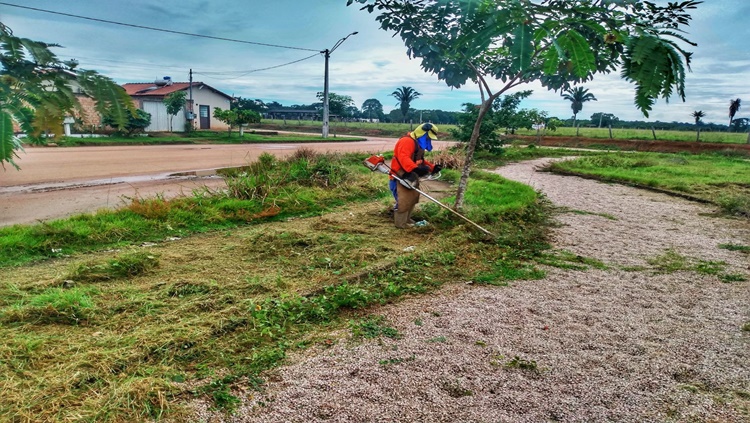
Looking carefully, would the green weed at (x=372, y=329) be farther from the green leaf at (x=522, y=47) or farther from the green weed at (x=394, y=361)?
the green leaf at (x=522, y=47)

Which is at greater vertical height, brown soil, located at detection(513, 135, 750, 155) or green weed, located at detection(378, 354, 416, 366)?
brown soil, located at detection(513, 135, 750, 155)

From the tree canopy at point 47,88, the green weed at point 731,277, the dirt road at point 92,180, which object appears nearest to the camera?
the tree canopy at point 47,88

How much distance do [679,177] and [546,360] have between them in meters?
14.5

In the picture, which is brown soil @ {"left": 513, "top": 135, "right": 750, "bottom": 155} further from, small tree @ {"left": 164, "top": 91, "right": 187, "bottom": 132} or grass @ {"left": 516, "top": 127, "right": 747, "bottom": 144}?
small tree @ {"left": 164, "top": 91, "right": 187, "bottom": 132}

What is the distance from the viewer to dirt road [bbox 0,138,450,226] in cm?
765

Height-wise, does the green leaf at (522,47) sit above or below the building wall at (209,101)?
below

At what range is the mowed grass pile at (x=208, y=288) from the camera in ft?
8.84

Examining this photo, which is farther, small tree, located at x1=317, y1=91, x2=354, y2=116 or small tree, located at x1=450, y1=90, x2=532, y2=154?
small tree, located at x1=317, y1=91, x2=354, y2=116

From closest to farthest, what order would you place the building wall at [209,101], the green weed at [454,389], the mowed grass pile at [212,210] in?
the green weed at [454,389] → the mowed grass pile at [212,210] → the building wall at [209,101]

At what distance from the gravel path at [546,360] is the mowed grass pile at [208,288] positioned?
339 mm

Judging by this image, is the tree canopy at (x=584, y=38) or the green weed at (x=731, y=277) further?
the green weed at (x=731, y=277)

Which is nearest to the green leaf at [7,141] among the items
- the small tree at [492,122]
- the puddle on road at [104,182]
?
→ the puddle on road at [104,182]

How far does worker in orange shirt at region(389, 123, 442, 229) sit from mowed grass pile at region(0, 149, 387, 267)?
1874 millimetres

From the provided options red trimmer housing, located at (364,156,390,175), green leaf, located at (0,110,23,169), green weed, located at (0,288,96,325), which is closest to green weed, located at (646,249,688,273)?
red trimmer housing, located at (364,156,390,175)
